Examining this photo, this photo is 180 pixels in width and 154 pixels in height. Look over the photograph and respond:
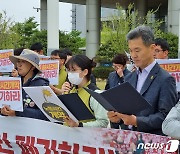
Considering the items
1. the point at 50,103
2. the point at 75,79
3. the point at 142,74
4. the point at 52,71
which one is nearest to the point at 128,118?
the point at 142,74

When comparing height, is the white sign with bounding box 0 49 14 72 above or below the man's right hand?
above

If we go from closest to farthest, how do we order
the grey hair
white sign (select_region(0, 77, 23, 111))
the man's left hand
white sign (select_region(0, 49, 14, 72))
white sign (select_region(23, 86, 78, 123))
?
the man's left hand → the grey hair → white sign (select_region(23, 86, 78, 123)) → white sign (select_region(0, 77, 23, 111)) → white sign (select_region(0, 49, 14, 72))

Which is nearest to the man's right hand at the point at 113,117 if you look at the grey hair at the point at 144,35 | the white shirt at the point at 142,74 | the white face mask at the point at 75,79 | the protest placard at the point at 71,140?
the protest placard at the point at 71,140

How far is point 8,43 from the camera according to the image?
2639cm

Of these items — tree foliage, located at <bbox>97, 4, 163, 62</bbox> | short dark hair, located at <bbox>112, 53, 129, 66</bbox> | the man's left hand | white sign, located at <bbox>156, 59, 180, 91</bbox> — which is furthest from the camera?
tree foliage, located at <bbox>97, 4, 163, 62</bbox>

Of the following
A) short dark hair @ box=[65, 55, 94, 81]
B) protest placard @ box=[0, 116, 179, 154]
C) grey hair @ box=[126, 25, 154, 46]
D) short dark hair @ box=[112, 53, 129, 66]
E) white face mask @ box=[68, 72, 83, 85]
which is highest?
grey hair @ box=[126, 25, 154, 46]

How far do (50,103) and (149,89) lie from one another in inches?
34.7

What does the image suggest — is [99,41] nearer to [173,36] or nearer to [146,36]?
[173,36]

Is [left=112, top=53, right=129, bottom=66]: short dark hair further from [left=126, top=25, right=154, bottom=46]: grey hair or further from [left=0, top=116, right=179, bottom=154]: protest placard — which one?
[left=126, top=25, right=154, bottom=46]: grey hair

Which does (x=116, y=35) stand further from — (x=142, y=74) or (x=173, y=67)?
(x=142, y=74)

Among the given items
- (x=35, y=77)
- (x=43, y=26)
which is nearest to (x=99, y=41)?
(x=43, y=26)

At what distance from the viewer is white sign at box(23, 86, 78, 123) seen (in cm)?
349

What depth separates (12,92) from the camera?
402 cm

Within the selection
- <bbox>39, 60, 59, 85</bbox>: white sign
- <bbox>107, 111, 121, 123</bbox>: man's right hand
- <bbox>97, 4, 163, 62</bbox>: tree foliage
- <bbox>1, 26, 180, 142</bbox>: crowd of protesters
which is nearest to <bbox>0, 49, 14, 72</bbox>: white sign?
<bbox>39, 60, 59, 85</bbox>: white sign
